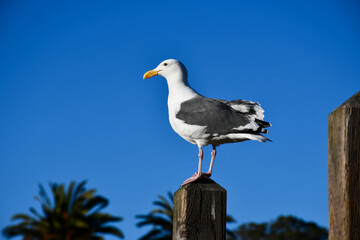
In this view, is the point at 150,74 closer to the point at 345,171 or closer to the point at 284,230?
the point at 345,171

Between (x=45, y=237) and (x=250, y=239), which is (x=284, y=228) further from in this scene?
(x=45, y=237)

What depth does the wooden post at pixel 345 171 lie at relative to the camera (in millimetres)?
2625

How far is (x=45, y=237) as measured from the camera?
99.9 ft

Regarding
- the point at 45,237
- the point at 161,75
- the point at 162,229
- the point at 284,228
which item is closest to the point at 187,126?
the point at 161,75

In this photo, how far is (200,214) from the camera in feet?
11.5

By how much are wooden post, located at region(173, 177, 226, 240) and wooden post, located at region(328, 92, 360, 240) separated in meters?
0.95

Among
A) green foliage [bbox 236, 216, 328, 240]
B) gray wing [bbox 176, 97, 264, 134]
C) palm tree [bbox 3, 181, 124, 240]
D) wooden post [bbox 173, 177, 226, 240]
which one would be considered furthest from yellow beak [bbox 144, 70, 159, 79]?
green foliage [bbox 236, 216, 328, 240]

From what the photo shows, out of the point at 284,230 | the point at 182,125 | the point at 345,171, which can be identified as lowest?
the point at 345,171

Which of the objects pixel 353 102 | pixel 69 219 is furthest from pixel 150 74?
pixel 69 219

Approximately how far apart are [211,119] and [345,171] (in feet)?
10.4

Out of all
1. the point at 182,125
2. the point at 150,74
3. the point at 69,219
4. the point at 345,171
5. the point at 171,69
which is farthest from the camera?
the point at 69,219

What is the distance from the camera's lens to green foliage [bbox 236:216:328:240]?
202ft

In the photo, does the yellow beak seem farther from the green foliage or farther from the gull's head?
the green foliage

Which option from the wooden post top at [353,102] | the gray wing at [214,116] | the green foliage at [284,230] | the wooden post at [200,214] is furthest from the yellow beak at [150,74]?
the green foliage at [284,230]
